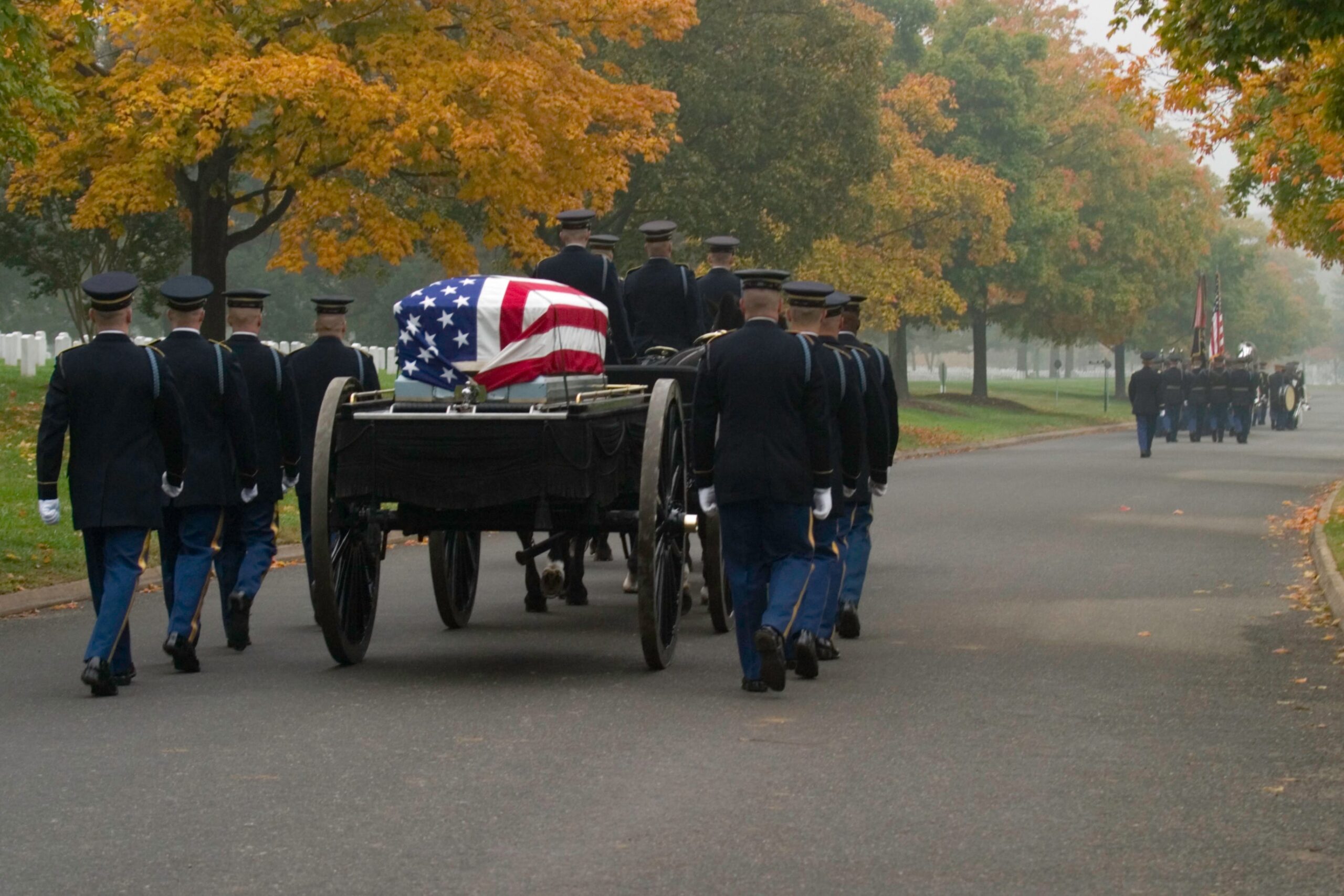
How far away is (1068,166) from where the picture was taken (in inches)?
2388

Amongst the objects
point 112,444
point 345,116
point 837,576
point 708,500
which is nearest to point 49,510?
point 112,444

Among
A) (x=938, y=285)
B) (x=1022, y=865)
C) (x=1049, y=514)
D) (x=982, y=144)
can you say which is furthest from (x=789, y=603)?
(x=982, y=144)

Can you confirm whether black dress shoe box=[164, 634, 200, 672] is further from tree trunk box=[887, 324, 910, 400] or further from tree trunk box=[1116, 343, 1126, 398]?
tree trunk box=[1116, 343, 1126, 398]

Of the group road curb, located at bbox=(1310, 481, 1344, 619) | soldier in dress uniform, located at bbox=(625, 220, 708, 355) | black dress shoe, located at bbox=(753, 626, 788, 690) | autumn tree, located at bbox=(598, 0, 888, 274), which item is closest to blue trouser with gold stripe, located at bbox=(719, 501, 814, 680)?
black dress shoe, located at bbox=(753, 626, 788, 690)

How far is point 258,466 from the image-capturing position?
10398 millimetres

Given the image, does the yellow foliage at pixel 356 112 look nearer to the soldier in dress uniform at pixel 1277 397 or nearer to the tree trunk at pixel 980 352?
the soldier in dress uniform at pixel 1277 397

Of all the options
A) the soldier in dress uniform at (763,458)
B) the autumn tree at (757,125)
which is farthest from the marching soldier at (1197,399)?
the soldier in dress uniform at (763,458)

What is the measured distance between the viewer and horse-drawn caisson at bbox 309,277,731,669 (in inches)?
365

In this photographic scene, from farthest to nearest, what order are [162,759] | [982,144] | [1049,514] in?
[982,144] → [1049,514] → [162,759]

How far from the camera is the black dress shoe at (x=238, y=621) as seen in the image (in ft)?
34.3

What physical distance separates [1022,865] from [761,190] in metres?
29.3

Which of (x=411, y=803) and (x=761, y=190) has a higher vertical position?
(x=761, y=190)

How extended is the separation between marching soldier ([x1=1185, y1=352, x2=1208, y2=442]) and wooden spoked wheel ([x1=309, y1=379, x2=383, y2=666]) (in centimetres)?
3537

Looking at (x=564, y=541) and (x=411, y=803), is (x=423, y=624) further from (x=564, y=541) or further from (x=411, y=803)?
(x=411, y=803)
